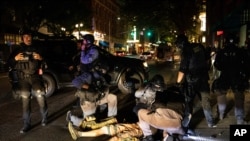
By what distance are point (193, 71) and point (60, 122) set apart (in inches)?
122

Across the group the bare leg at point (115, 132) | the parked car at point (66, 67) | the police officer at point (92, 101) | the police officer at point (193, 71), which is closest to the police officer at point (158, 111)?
the bare leg at point (115, 132)

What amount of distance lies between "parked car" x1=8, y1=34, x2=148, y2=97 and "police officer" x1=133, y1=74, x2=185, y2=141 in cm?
556

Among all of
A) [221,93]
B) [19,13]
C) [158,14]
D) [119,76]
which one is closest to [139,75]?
[119,76]

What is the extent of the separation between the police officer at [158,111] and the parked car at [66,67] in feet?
18.2

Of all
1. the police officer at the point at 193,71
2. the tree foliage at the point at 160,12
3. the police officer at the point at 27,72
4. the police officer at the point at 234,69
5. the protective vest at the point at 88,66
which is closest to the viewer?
the police officer at the point at 193,71

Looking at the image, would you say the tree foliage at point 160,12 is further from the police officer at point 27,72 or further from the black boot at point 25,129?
the black boot at point 25,129

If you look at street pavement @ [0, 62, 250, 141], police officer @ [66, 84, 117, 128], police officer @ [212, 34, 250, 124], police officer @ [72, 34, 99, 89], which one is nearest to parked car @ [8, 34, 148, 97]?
street pavement @ [0, 62, 250, 141]

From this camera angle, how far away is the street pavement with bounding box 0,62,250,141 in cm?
639

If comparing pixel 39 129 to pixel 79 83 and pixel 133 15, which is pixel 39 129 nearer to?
pixel 79 83

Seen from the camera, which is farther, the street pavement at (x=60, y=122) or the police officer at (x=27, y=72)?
the police officer at (x=27, y=72)

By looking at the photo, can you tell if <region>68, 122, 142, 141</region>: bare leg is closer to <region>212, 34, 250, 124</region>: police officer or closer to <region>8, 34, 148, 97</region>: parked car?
<region>212, 34, 250, 124</region>: police officer

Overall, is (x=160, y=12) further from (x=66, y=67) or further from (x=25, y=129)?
(x=25, y=129)

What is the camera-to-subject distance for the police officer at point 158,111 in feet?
17.6

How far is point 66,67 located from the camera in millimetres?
Answer: 11656
